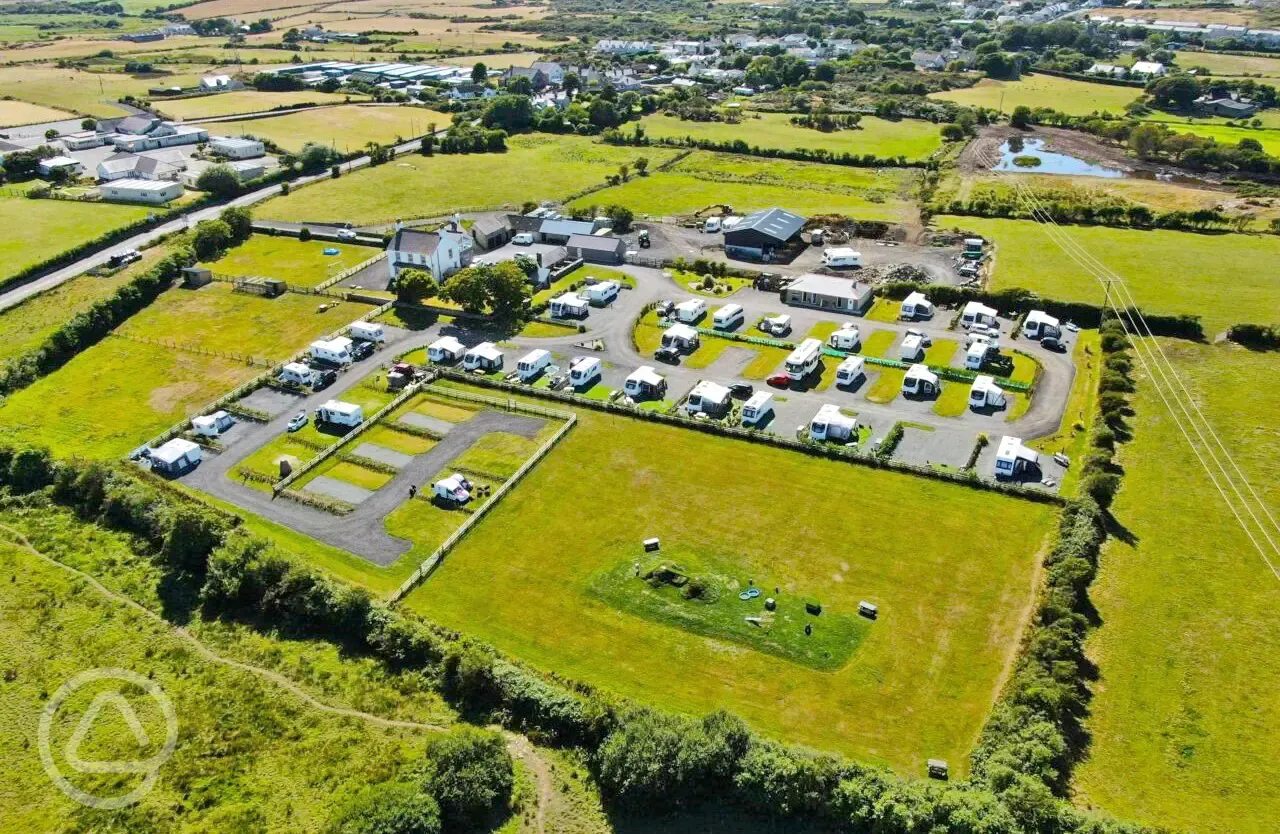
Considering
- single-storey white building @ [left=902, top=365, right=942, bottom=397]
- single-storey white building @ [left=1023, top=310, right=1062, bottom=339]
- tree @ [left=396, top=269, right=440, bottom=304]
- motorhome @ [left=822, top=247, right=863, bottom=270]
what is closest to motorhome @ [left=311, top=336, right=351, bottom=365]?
tree @ [left=396, top=269, right=440, bottom=304]

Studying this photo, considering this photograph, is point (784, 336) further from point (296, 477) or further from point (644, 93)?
point (644, 93)

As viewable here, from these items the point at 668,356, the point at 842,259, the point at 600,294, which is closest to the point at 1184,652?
the point at 668,356

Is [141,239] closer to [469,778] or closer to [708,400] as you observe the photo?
[708,400]

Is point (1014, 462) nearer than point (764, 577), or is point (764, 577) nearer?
point (764, 577)

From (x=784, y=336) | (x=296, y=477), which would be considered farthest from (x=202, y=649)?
(x=784, y=336)

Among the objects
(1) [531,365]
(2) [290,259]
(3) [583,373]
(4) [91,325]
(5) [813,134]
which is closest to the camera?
(3) [583,373]
